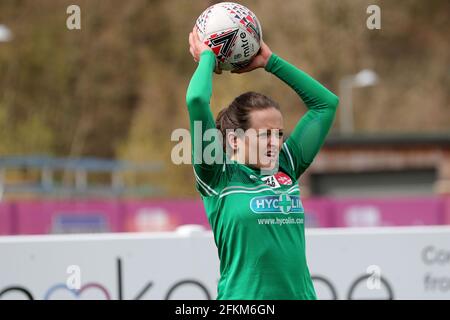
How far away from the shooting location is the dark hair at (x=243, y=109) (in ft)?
11.3

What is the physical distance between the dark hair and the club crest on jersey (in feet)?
1.03

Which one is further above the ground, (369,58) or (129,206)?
(369,58)

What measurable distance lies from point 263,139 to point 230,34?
0.51 m

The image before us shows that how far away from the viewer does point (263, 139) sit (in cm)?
338

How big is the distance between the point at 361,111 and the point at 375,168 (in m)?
19.9

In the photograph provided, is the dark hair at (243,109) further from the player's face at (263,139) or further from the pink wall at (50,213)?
the pink wall at (50,213)

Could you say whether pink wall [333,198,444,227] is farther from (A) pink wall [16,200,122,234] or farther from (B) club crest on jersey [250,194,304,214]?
(B) club crest on jersey [250,194,304,214]

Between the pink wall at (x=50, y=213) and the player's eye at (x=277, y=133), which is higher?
the player's eye at (x=277, y=133)

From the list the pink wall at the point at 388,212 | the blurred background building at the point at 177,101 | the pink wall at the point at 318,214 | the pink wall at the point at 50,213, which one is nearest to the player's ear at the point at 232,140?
the pink wall at the point at 50,213

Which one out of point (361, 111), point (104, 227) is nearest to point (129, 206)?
point (104, 227)

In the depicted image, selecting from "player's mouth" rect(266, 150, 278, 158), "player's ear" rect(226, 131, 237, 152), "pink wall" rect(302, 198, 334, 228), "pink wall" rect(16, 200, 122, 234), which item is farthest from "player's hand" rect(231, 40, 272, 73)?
"pink wall" rect(302, 198, 334, 228)

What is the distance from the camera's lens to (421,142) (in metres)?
25.1
